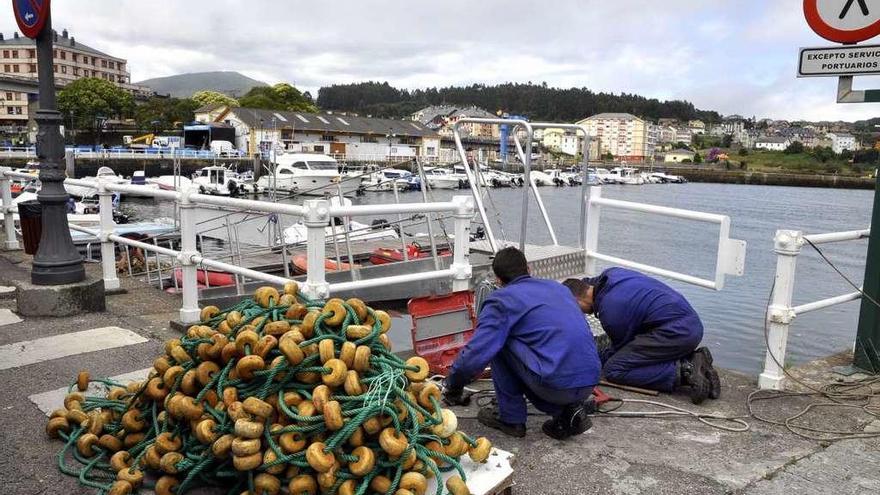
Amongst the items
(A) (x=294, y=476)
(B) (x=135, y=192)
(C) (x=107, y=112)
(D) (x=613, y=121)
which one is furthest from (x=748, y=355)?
(D) (x=613, y=121)

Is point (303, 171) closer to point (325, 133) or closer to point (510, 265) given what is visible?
point (325, 133)

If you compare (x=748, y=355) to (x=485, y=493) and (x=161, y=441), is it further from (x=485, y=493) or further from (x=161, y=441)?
(x=161, y=441)

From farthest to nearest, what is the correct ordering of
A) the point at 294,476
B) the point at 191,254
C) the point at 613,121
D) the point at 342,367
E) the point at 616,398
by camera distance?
the point at 613,121
the point at 191,254
the point at 616,398
the point at 342,367
the point at 294,476

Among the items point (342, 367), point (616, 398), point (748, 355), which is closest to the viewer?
point (342, 367)

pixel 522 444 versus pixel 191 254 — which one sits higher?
pixel 191 254

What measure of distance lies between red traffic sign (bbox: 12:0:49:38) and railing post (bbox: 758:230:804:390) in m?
6.27

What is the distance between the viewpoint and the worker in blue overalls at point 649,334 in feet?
15.7

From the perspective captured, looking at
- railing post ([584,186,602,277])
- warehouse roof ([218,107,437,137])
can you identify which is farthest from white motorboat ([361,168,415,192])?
warehouse roof ([218,107,437,137])

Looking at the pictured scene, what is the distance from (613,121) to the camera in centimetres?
17862

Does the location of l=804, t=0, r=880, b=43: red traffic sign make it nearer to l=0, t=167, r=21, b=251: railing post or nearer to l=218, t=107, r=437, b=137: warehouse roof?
l=0, t=167, r=21, b=251: railing post

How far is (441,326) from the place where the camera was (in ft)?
16.8

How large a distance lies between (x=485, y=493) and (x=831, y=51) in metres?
4.40

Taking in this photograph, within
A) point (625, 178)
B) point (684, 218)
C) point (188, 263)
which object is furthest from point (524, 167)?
point (625, 178)

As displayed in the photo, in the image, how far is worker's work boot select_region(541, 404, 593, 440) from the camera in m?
3.92
